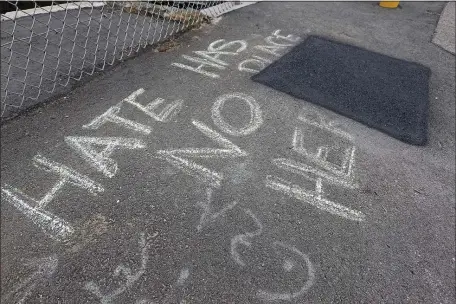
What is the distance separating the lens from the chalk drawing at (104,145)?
2.80m

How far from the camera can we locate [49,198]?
2531 mm

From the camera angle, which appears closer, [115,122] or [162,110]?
[115,122]

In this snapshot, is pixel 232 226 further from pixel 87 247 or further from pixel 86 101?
pixel 86 101

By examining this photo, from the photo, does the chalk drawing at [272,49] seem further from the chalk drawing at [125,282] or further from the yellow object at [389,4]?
the yellow object at [389,4]

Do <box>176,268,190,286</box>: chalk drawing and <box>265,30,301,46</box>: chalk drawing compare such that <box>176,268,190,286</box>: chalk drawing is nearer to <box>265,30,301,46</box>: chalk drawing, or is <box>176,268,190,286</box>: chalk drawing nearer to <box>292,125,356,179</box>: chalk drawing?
<box>292,125,356,179</box>: chalk drawing

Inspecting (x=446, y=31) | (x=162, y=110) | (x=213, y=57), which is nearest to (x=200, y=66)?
(x=213, y=57)

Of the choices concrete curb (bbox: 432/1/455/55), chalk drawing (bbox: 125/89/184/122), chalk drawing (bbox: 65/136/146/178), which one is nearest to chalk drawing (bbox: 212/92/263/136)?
chalk drawing (bbox: 125/89/184/122)

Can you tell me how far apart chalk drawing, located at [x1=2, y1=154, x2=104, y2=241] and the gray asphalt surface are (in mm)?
41

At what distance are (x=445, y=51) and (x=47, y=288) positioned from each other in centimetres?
611

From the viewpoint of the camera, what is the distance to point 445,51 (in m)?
5.38

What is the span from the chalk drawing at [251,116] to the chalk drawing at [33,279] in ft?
5.85

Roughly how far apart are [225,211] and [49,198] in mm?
1311

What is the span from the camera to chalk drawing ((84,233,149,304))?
2.04 metres

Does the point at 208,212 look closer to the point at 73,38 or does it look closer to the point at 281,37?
the point at 73,38
